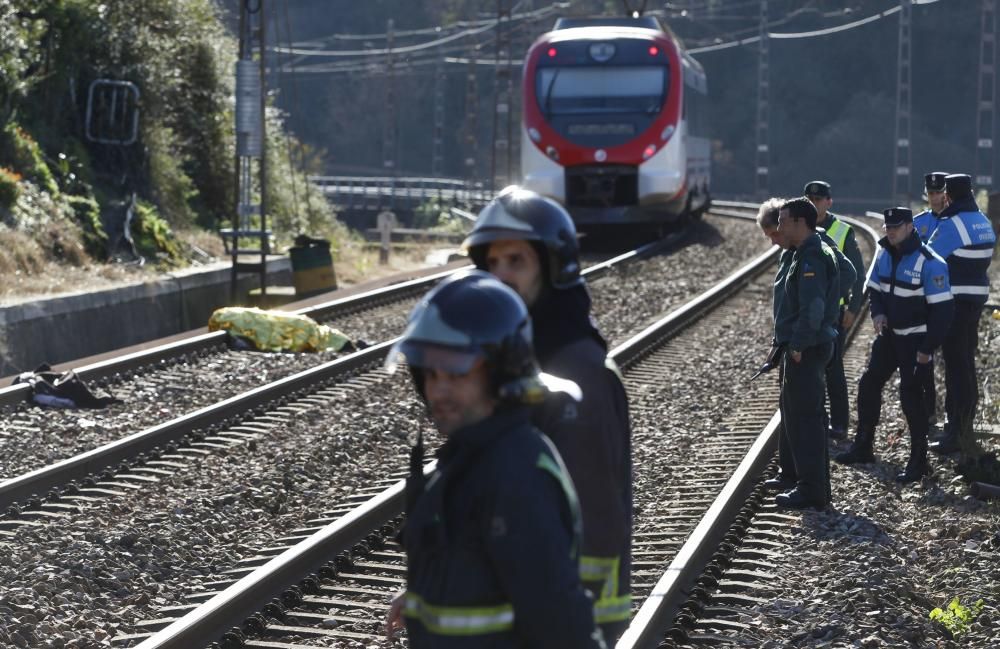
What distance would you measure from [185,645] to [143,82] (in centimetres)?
2021

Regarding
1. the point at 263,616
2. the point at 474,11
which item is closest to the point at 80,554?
the point at 263,616

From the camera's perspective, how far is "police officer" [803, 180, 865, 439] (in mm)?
8945

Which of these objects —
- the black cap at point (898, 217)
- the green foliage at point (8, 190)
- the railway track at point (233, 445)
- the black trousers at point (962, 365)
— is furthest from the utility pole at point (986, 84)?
the black cap at point (898, 217)

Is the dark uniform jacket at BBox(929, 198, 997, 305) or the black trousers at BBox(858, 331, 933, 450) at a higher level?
the dark uniform jacket at BBox(929, 198, 997, 305)

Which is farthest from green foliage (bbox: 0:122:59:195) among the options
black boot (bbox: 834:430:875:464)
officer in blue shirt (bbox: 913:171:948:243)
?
black boot (bbox: 834:430:875:464)

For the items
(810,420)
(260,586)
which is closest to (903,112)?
(810,420)

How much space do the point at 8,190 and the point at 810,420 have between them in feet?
42.8

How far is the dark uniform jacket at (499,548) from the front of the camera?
95.5 inches

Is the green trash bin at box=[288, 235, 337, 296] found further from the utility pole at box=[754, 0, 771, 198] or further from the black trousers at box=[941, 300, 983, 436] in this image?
the utility pole at box=[754, 0, 771, 198]

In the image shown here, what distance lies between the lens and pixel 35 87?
22.7 m

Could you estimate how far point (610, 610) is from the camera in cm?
303

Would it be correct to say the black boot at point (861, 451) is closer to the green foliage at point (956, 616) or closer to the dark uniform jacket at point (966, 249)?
the dark uniform jacket at point (966, 249)

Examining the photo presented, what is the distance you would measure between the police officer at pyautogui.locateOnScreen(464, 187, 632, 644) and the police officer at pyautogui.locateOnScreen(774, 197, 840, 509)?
4497 mm

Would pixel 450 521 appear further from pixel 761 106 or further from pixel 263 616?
pixel 761 106
